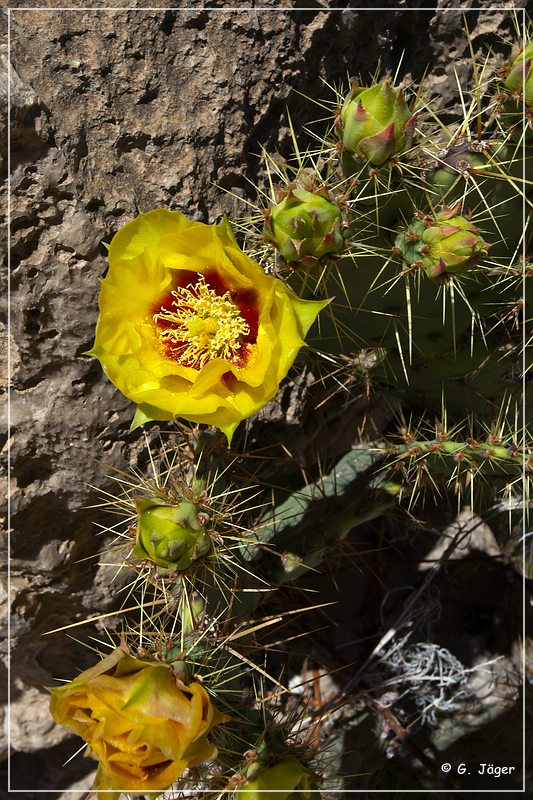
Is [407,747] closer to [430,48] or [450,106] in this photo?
[450,106]

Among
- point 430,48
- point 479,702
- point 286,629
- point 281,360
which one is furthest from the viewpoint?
point 479,702

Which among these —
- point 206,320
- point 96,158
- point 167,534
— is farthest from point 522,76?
point 167,534

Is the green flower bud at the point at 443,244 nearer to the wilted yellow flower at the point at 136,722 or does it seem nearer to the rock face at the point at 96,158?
the rock face at the point at 96,158

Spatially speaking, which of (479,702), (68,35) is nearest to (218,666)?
(479,702)

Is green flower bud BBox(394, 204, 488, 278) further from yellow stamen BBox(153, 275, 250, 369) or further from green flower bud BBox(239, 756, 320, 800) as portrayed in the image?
green flower bud BBox(239, 756, 320, 800)

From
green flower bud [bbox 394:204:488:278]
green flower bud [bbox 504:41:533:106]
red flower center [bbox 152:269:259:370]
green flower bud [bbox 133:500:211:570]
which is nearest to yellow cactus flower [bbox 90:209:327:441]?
red flower center [bbox 152:269:259:370]

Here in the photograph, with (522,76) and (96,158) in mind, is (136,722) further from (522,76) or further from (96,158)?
(522,76)
